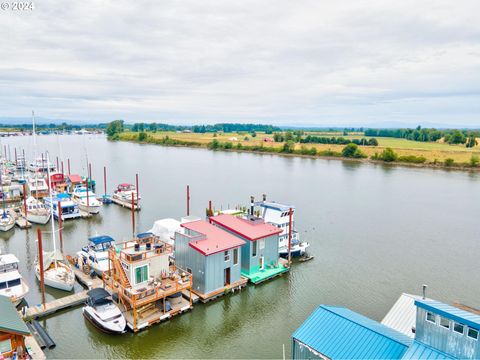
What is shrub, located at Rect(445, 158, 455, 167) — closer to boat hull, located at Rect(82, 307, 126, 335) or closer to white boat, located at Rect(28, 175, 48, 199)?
white boat, located at Rect(28, 175, 48, 199)

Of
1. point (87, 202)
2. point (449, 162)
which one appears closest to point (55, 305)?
point (87, 202)

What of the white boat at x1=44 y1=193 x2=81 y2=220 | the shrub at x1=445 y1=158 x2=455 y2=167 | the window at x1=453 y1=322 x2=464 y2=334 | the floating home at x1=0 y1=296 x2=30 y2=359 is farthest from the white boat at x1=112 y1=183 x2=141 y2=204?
the shrub at x1=445 y1=158 x2=455 y2=167

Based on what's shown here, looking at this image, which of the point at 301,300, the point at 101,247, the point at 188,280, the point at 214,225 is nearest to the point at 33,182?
the point at 101,247

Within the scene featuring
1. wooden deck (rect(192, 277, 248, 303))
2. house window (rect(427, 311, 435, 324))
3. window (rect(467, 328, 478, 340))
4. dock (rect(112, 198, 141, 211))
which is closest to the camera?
window (rect(467, 328, 478, 340))

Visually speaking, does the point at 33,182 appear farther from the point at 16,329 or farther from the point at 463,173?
the point at 463,173

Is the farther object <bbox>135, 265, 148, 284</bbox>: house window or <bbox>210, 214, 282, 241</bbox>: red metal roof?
<bbox>210, 214, 282, 241</bbox>: red metal roof
